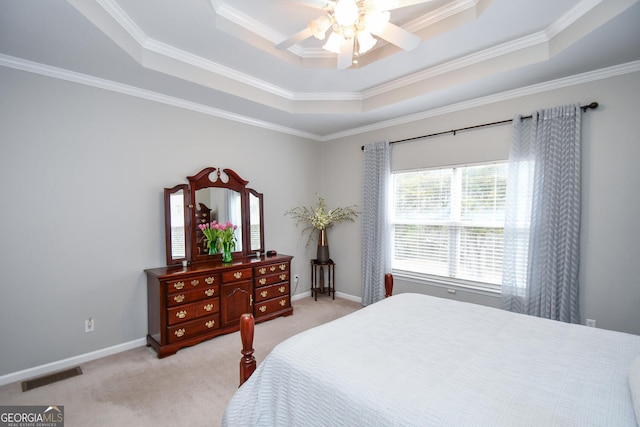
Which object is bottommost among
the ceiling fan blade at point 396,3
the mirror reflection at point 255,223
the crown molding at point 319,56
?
the mirror reflection at point 255,223

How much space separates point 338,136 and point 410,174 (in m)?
1.43

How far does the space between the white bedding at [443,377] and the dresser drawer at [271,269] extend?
2040 millimetres

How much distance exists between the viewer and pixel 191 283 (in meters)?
3.05

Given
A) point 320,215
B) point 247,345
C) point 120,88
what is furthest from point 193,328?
point 120,88

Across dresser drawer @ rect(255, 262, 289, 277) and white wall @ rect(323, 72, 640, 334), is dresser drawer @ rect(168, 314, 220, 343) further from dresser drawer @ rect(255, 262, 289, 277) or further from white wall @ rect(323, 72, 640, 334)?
white wall @ rect(323, 72, 640, 334)

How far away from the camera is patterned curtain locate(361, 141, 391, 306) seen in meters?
4.11

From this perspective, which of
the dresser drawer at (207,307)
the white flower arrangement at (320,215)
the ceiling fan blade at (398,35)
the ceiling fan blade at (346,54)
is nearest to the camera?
the ceiling fan blade at (398,35)

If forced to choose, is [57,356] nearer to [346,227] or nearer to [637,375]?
[346,227]

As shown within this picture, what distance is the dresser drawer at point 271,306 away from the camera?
3697 millimetres

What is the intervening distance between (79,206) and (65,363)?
1420 mm

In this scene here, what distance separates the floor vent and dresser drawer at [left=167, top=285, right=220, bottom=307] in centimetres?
88

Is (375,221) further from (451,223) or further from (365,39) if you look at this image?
(365,39)

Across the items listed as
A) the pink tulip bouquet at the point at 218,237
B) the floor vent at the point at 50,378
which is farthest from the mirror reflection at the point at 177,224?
the floor vent at the point at 50,378

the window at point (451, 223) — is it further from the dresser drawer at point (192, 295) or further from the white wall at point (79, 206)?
the white wall at point (79, 206)
